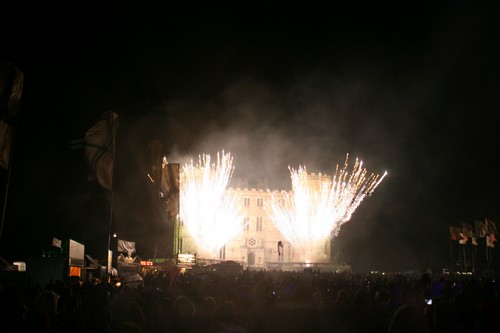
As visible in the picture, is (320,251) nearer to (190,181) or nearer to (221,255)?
(221,255)

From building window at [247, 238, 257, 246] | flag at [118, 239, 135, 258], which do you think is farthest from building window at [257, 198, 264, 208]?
flag at [118, 239, 135, 258]

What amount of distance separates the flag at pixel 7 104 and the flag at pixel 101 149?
12.2 ft

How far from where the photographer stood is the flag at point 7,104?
1101 centimetres

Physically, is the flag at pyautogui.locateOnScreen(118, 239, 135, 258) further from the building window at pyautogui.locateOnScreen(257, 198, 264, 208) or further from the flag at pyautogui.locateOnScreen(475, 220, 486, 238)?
the building window at pyautogui.locateOnScreen(257, 198, 264, 208)

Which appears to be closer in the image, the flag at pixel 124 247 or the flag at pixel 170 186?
the flag at pixel 170 186

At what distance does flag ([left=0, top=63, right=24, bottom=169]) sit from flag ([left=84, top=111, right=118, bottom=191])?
3722 millimetres

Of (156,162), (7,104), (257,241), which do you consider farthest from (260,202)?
(7,104)

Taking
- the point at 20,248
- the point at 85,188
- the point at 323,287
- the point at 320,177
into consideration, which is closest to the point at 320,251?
the point at 320,177

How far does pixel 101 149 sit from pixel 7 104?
4.51 m

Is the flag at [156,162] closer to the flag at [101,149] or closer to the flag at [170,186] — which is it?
the flag at [170,186]

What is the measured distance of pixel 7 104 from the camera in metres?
11.2

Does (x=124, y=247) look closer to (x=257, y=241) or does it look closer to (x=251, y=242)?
(x=251, y=242)

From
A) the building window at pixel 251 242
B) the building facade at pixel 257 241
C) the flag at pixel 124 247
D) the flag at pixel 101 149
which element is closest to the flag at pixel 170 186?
the flag at pixel 124 247

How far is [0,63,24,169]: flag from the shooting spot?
11008mm
